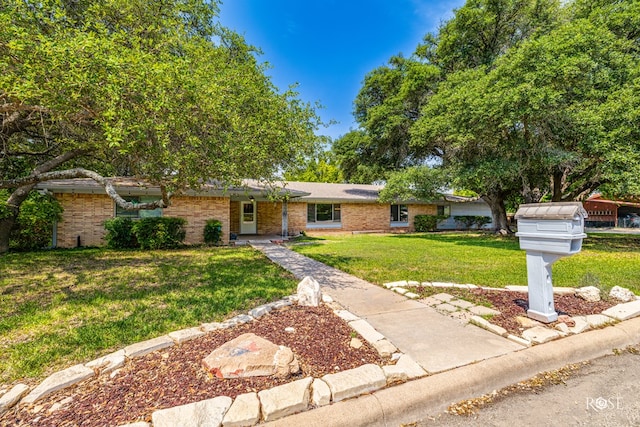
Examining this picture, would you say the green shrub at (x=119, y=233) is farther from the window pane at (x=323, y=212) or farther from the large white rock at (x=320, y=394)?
the large white rock at (x=320, y=394)

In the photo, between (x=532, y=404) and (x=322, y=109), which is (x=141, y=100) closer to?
(x=322, y=109)

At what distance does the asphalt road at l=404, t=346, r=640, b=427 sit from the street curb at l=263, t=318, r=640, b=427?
0.41ft

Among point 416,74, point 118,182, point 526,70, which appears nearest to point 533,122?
point 526,70

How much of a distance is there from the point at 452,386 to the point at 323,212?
53.8 feet

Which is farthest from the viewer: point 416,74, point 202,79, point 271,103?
point 416,74

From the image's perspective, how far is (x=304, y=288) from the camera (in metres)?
4.79

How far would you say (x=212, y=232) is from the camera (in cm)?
1234

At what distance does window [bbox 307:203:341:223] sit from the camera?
60.5 ft

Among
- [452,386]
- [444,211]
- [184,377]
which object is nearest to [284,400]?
[184,377]

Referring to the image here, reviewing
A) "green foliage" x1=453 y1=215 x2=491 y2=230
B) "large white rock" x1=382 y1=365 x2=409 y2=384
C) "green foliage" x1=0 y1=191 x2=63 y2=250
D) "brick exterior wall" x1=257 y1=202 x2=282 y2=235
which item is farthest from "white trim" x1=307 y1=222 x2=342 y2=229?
"large white rock" x1=382 y1=365 x2=409 y2=384

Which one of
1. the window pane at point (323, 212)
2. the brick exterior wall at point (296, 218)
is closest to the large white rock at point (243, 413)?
the brick exterior wall at point (296, 218)

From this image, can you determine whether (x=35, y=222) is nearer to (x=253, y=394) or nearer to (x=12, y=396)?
(x=12, y=396)

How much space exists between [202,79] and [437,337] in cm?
554

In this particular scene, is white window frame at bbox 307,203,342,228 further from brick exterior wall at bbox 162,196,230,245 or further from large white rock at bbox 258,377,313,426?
large white rock at bbox 258,377,313,426
